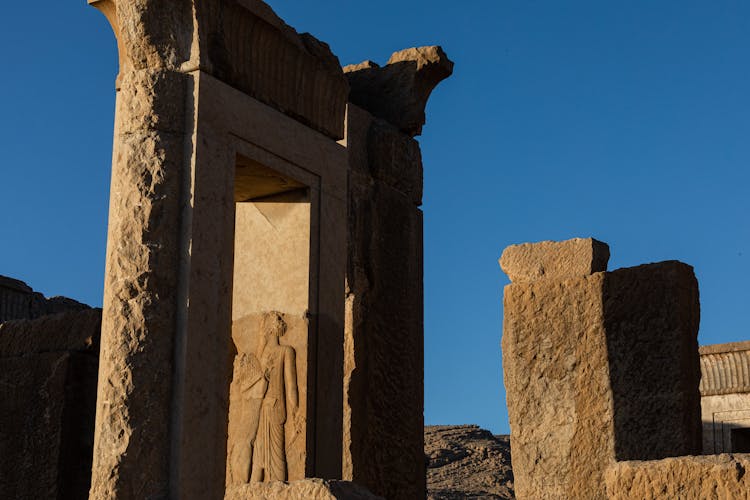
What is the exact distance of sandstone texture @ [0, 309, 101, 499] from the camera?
6.15 m

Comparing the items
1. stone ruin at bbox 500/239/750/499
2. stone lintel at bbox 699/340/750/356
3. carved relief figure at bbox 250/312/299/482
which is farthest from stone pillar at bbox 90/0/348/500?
stone lintel at bbox 699/340/750/356

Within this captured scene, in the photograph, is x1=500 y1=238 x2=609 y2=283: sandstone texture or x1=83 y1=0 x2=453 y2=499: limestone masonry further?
x1=500 y1=238 x2=609 y2=283: sandstone texture

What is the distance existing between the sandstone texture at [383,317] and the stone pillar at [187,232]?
4.28ft

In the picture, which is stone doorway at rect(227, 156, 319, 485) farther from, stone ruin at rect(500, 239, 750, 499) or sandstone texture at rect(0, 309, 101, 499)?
stone ruin at rect(500, 239, 750, 499)

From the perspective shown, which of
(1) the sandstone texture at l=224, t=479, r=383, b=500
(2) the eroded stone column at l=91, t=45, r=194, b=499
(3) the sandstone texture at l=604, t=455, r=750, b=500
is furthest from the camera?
(2) the eroded stone column at l=91, t=45, r=194, b=499

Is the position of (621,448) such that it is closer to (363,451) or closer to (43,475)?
(363,451)

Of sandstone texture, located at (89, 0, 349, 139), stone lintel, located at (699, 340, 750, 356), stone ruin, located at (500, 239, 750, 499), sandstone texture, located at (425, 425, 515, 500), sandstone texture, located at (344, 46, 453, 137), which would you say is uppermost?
sandstone texture, located at (344, 46, 453, 137)

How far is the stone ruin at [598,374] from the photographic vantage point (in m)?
5.92

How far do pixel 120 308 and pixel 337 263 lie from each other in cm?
155

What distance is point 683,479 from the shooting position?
407cm

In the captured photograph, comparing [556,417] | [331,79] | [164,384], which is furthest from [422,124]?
[164,384]

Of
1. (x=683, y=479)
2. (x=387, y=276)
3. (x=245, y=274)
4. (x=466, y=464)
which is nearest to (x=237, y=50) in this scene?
(x=245, y=274)

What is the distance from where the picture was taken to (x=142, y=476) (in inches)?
190

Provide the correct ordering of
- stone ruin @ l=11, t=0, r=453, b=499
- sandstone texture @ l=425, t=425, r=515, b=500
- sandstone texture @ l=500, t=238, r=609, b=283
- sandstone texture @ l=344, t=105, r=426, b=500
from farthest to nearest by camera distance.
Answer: sandstone texture @ l=425, t=425, r=515, b=500, sandstone texture @ l=344, t=105, r=426, b=500, sandstone texture @ l=500, t=238, r=609, b=283, stone ruin @ l=11, t=0, r=453, b=499
